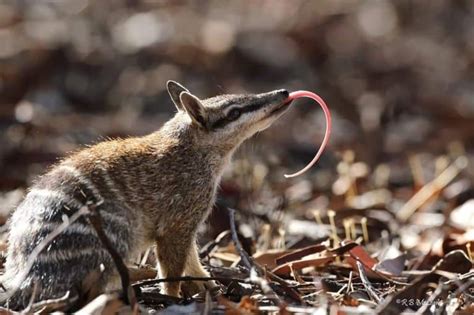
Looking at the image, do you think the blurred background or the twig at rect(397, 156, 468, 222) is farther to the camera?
the blurred background

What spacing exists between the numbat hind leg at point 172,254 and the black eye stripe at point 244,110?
94cm

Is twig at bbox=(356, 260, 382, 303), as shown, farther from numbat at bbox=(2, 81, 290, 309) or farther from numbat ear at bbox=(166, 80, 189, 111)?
numbat ear at bbox=(166, 80, 189, 111)

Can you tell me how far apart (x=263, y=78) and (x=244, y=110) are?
7655mm

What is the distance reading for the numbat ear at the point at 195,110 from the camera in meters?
7.18

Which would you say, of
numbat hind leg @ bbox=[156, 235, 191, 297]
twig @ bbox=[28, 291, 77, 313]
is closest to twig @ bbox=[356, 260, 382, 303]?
numbat hind leg @ bbox=[156, 235, 191, 297]

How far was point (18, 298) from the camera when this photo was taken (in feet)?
19.3

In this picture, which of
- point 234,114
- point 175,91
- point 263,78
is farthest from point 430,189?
point 263,78

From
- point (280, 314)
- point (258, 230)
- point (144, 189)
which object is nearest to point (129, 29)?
point (258, 230)

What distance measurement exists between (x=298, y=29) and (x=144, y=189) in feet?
32.6

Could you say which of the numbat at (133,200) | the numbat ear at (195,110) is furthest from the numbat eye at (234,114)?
the numbat ear at (195,110)

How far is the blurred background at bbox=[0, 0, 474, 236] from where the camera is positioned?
1088cm

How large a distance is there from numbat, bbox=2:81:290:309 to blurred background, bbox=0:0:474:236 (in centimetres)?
170

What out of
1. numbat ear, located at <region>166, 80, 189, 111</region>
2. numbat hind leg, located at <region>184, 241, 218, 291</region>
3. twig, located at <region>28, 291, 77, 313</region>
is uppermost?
numbat ear, located at <region>166, 80, 189, 111</region>

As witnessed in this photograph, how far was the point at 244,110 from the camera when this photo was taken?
7148mm
